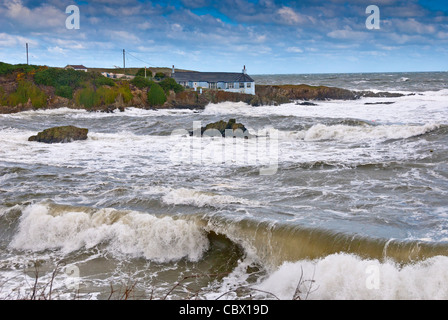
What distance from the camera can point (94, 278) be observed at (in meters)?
7.84

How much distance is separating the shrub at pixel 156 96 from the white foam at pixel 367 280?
43.8m

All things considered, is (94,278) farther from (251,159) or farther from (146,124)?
(146,124)

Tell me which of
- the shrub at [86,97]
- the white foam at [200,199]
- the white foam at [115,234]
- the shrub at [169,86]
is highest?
the shrub at [169,86]

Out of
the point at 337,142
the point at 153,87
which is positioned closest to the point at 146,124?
the point at 337,142

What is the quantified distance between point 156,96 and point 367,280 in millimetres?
45228

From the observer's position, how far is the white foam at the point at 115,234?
9.15 metres

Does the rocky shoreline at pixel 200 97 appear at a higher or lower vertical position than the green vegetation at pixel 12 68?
lower

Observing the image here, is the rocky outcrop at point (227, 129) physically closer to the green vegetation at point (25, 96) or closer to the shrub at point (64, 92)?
the green vegetation at point (25, 96)

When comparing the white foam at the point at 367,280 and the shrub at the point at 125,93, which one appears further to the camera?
the shrub at the point at 125,93

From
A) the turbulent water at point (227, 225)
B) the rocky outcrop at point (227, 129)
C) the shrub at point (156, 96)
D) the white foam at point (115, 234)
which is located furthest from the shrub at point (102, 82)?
the white foam at point (115, 234)

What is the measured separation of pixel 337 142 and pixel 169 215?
15.0 m

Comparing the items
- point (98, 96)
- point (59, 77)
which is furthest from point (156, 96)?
point (59, 77)

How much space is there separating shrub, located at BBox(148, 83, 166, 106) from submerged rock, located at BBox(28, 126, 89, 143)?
2535 centimetres

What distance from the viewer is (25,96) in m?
45.2
